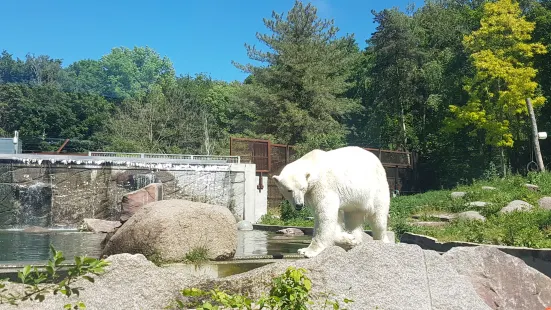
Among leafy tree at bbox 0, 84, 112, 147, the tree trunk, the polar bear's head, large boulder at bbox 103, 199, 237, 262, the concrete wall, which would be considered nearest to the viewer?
the polar bear's head

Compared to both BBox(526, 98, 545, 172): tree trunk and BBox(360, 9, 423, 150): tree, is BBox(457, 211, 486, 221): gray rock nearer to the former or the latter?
BBox(526, 98, 545, 172): tree trunk

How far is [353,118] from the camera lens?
42.4 meters

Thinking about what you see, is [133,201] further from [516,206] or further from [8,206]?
[516,206]

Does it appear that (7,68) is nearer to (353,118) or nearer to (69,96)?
(69,96)

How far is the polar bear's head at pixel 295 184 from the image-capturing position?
205 inches

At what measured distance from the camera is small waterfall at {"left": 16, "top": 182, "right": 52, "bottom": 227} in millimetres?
20625

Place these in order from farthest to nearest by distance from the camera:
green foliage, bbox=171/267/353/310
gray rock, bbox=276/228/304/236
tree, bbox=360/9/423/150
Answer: tree, bbox=360/9/423/150
gray rock, bbox=276/228/304/236
green foliage, bbox=171/267/353/310

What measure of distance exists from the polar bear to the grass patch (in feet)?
17.5

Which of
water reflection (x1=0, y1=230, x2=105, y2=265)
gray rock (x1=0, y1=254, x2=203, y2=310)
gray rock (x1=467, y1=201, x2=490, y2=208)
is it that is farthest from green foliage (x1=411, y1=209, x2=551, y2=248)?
gray rock (x1=0, y1=254, x2=203, y2=310)

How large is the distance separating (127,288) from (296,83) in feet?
95.7

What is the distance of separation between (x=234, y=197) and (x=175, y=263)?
16.5 metres

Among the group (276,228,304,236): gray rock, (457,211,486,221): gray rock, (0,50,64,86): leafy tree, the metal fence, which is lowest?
(276,228,304,236): gray rock

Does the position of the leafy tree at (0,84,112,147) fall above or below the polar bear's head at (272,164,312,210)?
above

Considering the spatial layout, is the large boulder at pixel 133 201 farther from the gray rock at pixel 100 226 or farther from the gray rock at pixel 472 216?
the gray rock at pixel 472 216
